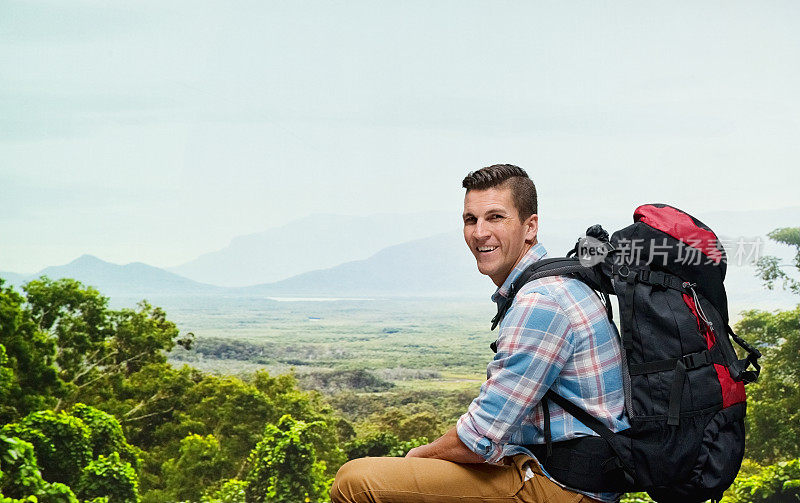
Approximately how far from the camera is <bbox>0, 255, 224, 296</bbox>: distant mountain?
500cm

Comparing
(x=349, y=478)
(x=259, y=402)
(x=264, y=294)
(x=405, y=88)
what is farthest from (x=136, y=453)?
(x=349, y=478)

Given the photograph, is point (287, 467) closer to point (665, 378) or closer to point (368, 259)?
point (368, 259)

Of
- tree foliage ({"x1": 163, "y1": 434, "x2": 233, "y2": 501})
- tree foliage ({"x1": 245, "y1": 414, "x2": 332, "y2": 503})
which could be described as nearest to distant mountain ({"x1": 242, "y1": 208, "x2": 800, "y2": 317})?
tree foliage ({"x1": 245, "y1": 414, "x2": 332, "y2": 503})

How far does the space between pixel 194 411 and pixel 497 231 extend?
3.71 m

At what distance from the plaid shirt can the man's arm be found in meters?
0.04

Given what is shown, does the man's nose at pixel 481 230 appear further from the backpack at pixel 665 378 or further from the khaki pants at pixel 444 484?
the khaki pants at pixel 444 484

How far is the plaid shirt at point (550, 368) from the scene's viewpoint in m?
1.55

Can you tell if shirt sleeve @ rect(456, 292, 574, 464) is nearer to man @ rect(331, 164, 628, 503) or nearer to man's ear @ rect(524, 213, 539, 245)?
man @ rect(331, 164, 628, 503)

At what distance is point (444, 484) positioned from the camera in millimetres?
1666

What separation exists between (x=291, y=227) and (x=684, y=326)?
14.1ft

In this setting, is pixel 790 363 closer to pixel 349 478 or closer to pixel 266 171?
pixel 266 171

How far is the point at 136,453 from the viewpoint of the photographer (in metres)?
4.84

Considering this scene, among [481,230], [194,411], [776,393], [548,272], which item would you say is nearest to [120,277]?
[194,411]


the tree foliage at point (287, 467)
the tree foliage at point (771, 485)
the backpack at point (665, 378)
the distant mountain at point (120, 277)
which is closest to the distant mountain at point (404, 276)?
the distant mountain at point (120, 277)
